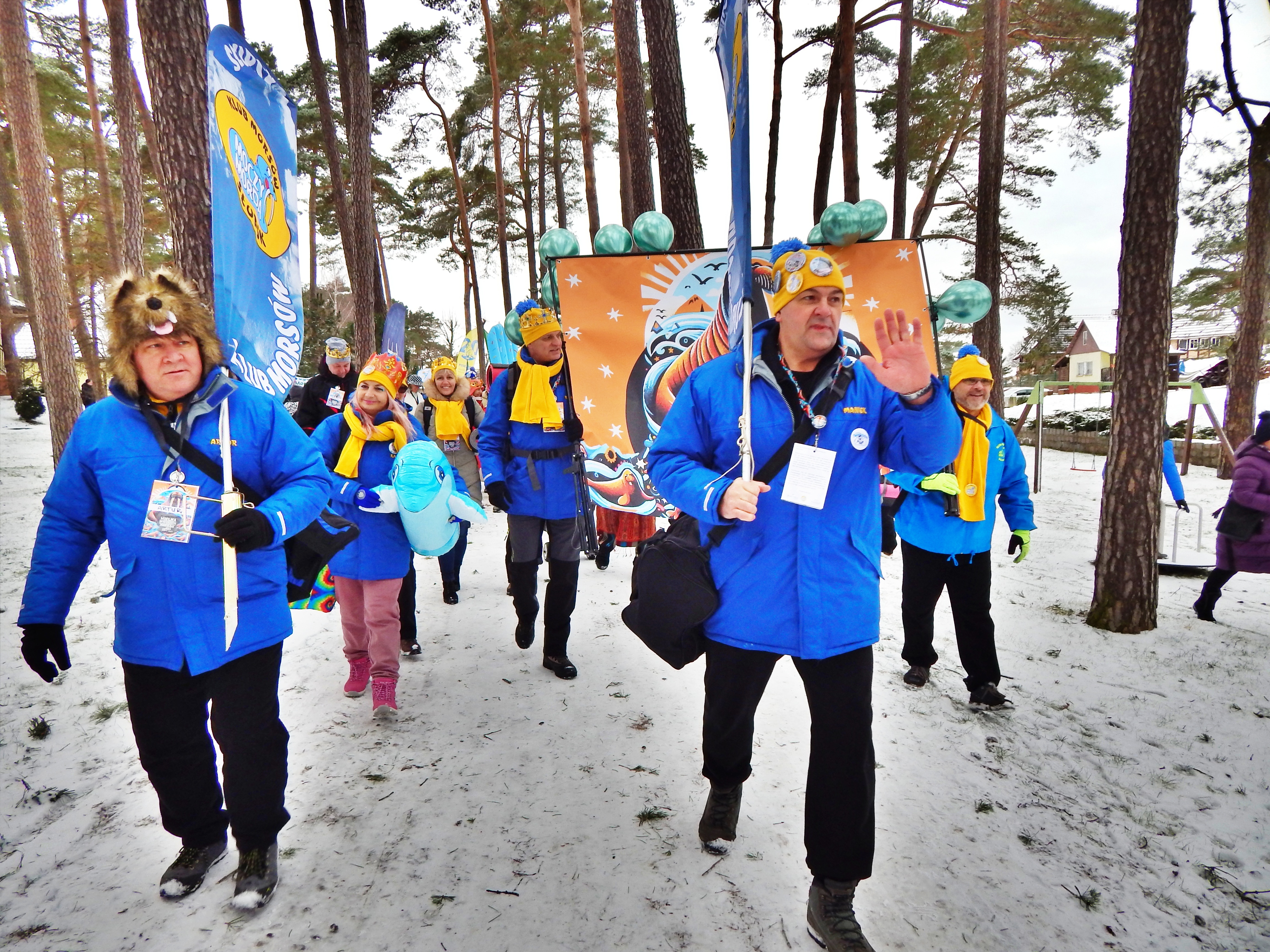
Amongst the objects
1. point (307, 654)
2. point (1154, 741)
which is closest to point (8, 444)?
point (307, 654)

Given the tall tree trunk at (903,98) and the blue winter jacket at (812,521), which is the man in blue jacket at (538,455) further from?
the tall tree trunk at (903,98)

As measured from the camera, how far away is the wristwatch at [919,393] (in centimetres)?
189

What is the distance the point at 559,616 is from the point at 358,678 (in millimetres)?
1210

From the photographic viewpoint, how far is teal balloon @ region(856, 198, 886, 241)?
4262mm

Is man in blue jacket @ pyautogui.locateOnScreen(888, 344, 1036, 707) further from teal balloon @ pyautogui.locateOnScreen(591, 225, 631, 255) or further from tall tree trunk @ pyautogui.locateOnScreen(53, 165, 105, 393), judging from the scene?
tall tree trunk @ pyautogui.locateOnScreen(53, 165, 105, 393)

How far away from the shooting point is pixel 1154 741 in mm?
3141

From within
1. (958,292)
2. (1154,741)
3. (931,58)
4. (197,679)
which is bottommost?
(1154,741)

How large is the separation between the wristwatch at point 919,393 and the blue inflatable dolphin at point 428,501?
250cm

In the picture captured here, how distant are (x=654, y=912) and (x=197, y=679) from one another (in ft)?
5.58

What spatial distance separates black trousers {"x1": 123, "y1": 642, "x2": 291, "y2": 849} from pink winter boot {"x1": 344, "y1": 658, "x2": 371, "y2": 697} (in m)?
1.42

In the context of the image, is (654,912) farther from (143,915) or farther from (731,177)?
(731,177)

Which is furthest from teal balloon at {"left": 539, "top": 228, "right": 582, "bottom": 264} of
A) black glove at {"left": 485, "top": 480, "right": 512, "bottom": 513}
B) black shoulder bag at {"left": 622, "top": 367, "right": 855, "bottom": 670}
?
black shoulder bag at {"left": 622, "top": 367, "right": 855, "bottom": 670}

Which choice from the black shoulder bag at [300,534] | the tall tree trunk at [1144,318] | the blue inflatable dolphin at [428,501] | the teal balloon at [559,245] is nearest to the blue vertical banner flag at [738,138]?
the black shoulder bag at [300,534]

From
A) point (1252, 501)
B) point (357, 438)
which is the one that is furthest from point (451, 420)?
point (1252, 501)
